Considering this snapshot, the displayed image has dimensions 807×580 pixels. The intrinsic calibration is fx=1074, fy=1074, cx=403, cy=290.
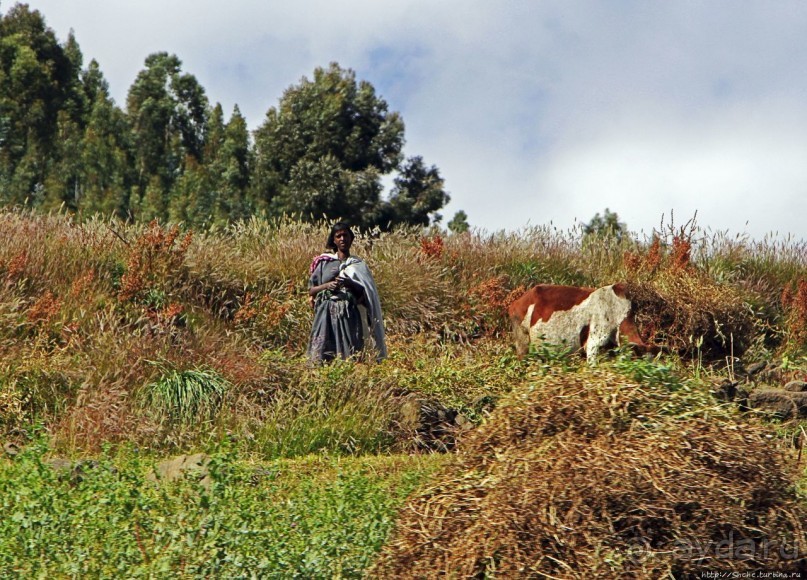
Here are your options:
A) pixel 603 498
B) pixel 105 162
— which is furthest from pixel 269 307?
pixel 105 162

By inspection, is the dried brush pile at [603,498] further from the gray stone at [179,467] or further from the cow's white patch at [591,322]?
the cow's white patch at [591,322]

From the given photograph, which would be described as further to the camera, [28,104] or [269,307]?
[28,104]

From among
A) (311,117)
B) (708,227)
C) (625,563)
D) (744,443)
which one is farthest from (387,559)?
(311,117)

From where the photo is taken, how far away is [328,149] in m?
31.1

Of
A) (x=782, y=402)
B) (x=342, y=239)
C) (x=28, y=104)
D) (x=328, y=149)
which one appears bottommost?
(x=782, y=402)

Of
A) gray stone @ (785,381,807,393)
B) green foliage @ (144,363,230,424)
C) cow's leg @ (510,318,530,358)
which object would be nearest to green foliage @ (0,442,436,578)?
green foliage @ (144,363,230,424)

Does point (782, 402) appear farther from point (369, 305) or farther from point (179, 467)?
point (179, 467)

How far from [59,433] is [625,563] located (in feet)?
18.4

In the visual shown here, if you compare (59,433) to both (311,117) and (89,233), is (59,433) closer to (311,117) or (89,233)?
(89,233)

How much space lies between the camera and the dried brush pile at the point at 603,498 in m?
4.50

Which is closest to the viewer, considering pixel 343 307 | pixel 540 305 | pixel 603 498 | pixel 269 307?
pixel 603 498

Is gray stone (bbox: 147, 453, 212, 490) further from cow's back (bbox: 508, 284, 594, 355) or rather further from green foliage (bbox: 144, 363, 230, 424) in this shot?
cow's back (bbox: 508, 284, 594, 355)

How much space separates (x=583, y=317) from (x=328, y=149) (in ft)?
67.5

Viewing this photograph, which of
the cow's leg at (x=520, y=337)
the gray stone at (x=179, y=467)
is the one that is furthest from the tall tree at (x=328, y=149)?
the gray stone at (x=179, y=467)
